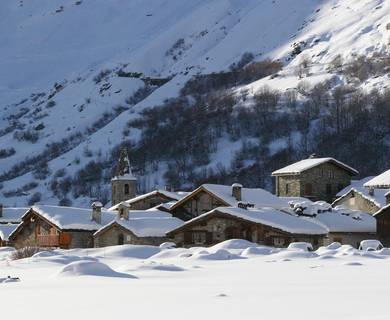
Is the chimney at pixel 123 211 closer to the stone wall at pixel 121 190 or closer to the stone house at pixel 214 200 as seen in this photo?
the stone house at pixel 214 200

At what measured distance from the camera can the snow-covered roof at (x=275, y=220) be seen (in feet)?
172

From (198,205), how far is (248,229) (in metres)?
9.25

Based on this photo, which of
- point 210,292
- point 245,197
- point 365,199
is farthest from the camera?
point 365,199

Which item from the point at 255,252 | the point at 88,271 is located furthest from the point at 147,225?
the point at 88,271

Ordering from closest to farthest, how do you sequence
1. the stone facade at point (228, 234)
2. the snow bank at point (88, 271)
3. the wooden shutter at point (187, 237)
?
the snow bank at point (88, 271), the stone facade at point (228, 234), the wooden shutter at point (187, 237)

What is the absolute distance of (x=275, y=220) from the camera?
5331 centimetres

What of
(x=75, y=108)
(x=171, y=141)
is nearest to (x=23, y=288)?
(x=171, y=141)

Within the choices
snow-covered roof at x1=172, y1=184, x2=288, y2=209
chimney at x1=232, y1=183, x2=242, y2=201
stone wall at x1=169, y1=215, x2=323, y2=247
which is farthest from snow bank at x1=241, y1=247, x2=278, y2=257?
chimney at x1=232, y1=183, x2=242, y2=201

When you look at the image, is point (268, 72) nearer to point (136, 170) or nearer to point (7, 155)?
point (136, 170)

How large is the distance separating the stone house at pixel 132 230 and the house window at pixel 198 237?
2478 millimetres

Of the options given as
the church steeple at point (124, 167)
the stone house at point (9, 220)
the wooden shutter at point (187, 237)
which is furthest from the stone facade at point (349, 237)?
the church steeple at point (124, 167)

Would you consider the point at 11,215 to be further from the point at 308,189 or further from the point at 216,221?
the point at 216,221

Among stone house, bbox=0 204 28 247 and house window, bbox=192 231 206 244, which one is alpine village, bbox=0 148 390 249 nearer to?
house window, bbox=192 231 206 244

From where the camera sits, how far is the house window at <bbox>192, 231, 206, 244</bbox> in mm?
54688
